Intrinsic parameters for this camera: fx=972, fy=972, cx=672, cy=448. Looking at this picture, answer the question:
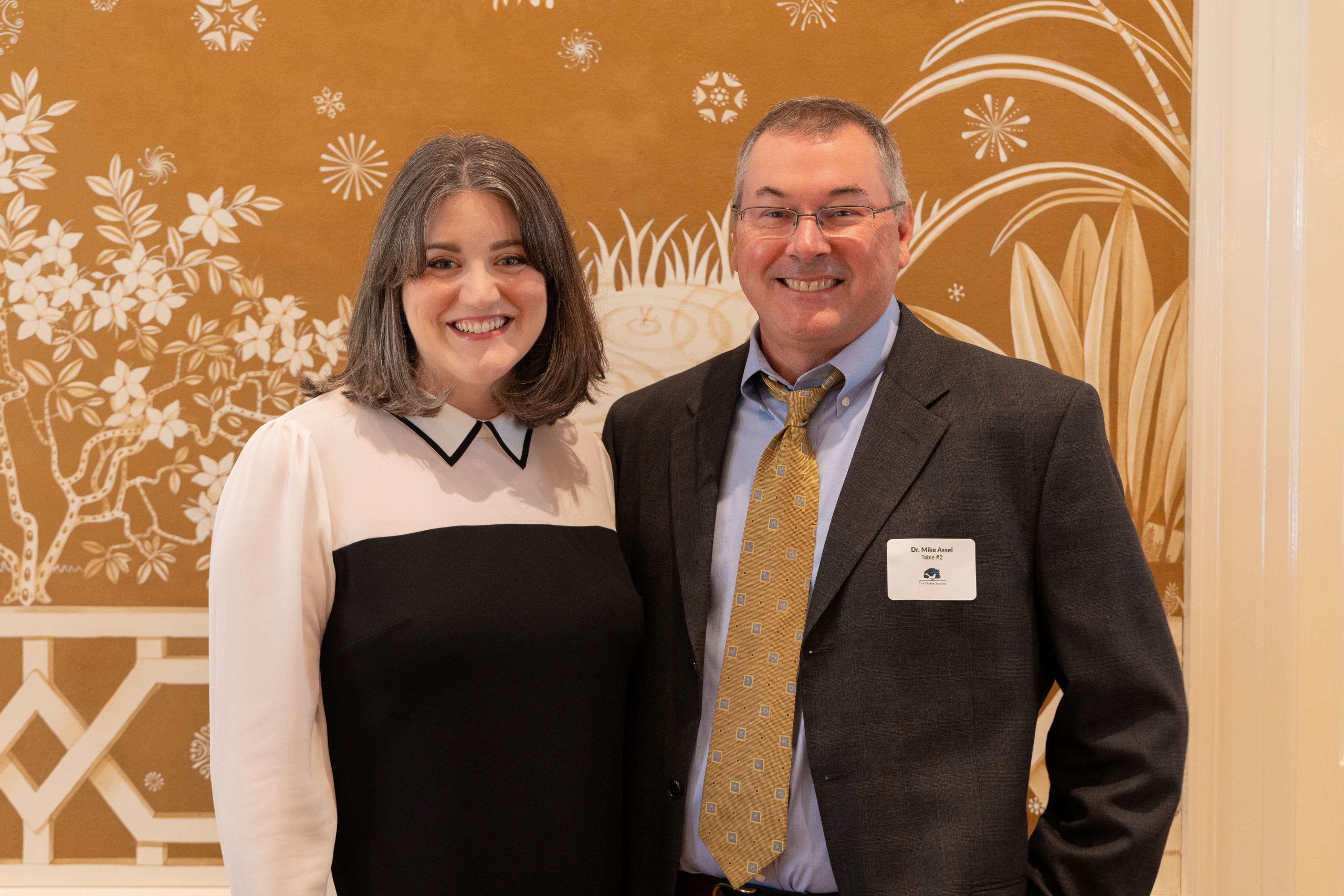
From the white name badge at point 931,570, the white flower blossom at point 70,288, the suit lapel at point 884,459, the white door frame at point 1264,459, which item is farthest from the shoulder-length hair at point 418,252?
the white door frame at point 1264,459

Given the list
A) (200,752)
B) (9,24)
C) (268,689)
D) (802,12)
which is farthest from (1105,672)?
(9,24)

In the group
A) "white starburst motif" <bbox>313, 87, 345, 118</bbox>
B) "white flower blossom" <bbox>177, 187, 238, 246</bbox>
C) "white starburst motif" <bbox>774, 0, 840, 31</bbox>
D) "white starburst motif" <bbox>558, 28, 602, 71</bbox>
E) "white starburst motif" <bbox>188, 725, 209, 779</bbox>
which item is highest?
"white starburst motif" <bbox>774, 0, 840, 31</bbox>

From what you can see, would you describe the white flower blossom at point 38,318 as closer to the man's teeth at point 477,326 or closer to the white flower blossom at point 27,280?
the white flower blossom at point 27,280

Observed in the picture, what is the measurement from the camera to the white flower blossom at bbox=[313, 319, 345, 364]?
2.32 metres

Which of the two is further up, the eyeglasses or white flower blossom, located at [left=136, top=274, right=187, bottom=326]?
the eyeglasses

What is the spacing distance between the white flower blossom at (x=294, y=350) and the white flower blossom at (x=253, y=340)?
3 cm

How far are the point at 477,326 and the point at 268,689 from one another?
2.13 feet

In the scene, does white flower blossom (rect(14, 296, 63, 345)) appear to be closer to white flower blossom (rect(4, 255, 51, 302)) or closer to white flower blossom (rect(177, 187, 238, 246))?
white flower blossom (rect(4, 255, 51, 302))

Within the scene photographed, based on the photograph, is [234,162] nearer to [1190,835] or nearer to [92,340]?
[92,340]

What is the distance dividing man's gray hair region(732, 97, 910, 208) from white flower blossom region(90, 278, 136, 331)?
156 centimetres

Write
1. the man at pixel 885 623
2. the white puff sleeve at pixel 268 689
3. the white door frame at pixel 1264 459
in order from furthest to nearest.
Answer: the white door frame at pixel 1264 459 → the man at pixel 885 623 → the white puff sleeve at pixel 268 689

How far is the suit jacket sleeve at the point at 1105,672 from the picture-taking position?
60.1 inches

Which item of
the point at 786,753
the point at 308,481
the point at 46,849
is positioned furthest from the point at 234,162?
the point at 786,753

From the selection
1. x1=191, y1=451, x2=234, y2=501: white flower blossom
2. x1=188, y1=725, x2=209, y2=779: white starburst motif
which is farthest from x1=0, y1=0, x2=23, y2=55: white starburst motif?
x1=188, y1=725, x2=209, y2=779: white starburst motif
